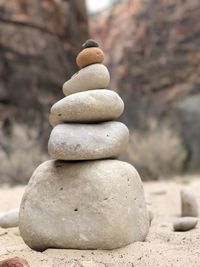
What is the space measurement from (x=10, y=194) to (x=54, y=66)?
745 centimetres

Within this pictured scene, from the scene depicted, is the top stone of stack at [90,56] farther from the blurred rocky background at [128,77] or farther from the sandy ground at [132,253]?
the blurred rocky background at [128,77]

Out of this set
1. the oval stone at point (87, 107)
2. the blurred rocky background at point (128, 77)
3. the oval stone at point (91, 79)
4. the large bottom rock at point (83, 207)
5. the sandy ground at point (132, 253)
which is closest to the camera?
the sandy ground at point (132, 253)

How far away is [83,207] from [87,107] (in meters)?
0.69

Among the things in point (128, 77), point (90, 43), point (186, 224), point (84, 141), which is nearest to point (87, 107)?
point (84, 141)

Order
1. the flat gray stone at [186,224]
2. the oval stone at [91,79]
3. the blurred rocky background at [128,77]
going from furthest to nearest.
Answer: the blurred rocky background at [128,77], the flat gray stone at [186,224], the oval stone at [91,79]

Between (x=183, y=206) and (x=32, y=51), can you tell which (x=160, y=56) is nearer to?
(x=32, y=51)

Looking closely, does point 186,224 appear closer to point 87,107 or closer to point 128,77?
point 87,107

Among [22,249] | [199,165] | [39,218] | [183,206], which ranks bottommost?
[199,165]

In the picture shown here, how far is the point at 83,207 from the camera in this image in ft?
8.52

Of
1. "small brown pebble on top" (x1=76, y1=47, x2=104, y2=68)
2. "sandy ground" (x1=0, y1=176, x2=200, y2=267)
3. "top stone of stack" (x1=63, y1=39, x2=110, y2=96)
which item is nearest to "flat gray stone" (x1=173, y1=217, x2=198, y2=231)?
"sandy ground" (x1=0, y1=176, x2=200, y2=267)

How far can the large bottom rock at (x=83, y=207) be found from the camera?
2555 mm

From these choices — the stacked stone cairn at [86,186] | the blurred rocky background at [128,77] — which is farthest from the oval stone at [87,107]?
the blurred rocky background at [128,77]

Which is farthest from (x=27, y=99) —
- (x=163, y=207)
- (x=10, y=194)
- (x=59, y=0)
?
(x=163, y=207)

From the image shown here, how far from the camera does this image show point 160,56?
1566 cm
